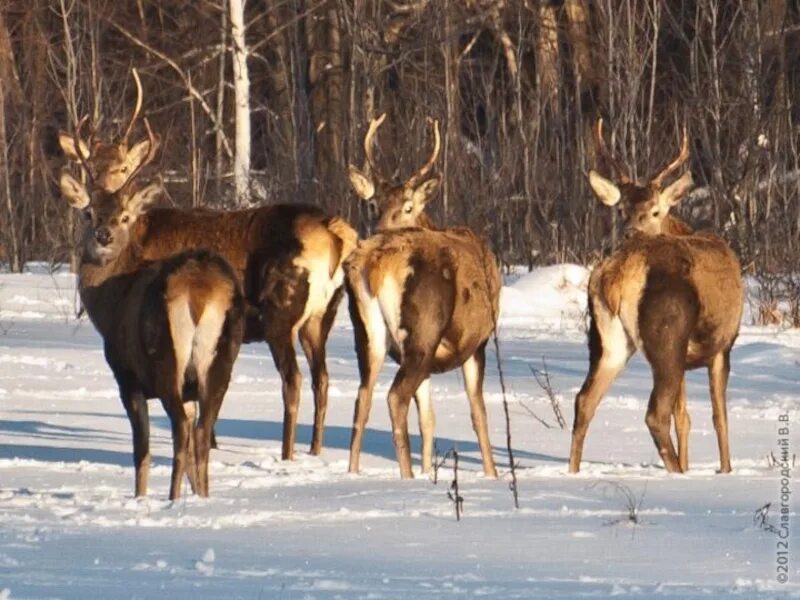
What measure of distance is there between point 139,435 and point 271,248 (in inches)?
143

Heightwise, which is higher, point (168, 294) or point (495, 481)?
point (168, 294)

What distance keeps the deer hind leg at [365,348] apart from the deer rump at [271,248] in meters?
2.11

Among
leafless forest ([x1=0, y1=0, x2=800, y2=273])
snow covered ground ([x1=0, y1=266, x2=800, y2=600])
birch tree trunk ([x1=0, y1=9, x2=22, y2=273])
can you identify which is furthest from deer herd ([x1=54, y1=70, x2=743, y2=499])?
birch tree trunk ([x1=0, y1=9, x2=22, y2=273])

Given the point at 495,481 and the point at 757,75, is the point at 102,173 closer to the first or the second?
the point at 495,481

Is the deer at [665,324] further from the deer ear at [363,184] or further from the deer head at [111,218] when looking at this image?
the deer ear at [363,184]

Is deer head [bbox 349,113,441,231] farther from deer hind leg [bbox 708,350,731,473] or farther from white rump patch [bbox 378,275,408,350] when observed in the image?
deer hind leg [bbox 708,350,731,473]

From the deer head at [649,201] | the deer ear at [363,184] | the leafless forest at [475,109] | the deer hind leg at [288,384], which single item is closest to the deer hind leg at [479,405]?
the deer hind leg at [288,384]

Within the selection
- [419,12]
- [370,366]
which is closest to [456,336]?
[370,366]

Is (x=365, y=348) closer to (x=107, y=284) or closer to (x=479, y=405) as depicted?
(x=479, y=405)

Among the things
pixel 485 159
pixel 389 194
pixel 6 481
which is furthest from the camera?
pixel 485 159

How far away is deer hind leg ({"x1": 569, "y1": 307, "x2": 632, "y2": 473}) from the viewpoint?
438 inches

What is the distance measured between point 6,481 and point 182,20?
91.2ft

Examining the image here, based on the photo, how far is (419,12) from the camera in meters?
31.6

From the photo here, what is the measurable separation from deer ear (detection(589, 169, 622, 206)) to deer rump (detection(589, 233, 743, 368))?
4.73 feet
